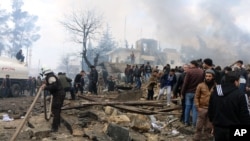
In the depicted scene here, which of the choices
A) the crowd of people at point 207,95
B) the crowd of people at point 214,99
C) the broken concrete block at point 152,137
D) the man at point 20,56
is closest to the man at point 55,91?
the crowd of people at point 207,95

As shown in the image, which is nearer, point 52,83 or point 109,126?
point 109,126

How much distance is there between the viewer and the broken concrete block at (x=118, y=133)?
25.2ft

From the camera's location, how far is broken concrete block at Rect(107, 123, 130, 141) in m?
7.68

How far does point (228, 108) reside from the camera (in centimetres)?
473

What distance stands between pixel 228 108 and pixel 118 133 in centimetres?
376

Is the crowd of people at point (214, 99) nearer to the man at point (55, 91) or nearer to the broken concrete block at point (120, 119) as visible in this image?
the broken concrete block at point (120, 119)

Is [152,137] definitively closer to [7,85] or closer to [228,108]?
[228,108]

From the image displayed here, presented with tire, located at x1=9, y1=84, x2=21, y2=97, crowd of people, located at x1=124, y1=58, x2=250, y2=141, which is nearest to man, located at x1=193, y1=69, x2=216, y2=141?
crowd of people, located at x1=124, y1=58, x2=250, y2=141

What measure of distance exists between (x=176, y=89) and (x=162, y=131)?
5.05 ft

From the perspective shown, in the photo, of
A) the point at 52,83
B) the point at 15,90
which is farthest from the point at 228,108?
the point at 15,90

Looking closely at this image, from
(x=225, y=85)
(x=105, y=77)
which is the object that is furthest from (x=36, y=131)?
(x=105, y=77)

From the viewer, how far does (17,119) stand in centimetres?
1270

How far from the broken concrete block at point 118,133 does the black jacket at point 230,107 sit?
3145 mm

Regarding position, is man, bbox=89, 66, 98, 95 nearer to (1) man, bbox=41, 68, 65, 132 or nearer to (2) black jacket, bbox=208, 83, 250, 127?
(1) man, bbox=41, 68, 65, 132
